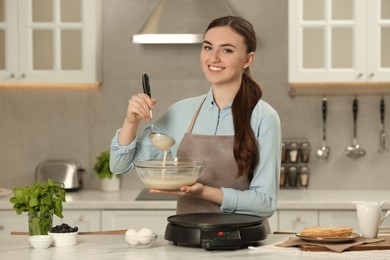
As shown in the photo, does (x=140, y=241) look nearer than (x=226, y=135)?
Yes

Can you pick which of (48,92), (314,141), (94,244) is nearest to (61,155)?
(48,92)

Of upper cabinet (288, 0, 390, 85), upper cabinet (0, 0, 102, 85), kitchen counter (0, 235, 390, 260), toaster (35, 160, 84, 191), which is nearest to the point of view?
kitchen counter (0, 235, 390, 260)

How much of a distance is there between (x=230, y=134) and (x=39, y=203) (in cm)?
87

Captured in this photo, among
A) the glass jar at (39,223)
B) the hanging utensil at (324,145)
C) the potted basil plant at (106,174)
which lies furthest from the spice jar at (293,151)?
the glass jar at (39,223)

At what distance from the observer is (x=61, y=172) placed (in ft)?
17.5

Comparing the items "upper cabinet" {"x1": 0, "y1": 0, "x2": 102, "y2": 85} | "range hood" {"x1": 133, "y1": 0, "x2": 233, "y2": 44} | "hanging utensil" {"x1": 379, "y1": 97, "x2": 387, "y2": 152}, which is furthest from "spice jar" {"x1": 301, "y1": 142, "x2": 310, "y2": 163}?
"upper cabinet" {"x1": 0, "y1": 0, "x2": 102, "y2": 85}

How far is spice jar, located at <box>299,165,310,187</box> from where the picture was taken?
5361 millimetres

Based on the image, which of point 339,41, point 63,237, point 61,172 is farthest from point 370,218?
point 61,172

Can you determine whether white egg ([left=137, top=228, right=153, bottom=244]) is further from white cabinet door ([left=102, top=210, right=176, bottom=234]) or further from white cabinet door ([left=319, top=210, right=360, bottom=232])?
white cabinet door ([left=319, top=210, right=360, bottom=232])

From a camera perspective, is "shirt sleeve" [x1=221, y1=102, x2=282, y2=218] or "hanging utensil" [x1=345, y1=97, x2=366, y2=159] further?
"hanging utensil" [x1=345, y1=97, x2=366, y2=159]

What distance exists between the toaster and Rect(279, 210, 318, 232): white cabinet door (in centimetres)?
137

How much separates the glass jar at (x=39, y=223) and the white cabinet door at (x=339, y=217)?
218 centimetres

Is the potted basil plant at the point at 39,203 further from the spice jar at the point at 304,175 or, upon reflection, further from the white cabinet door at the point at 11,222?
the spice jar at the point at 304,175

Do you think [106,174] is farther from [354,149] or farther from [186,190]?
[186,190]
